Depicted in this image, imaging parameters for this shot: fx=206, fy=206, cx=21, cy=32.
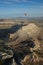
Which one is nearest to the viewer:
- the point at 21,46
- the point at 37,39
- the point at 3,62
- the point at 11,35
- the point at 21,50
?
the point at 3,62

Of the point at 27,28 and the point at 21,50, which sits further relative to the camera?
the point at 27,28

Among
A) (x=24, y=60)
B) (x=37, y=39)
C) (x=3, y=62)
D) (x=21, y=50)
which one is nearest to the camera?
(x=3, y=62)

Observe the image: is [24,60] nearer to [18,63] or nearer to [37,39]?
[18,63]

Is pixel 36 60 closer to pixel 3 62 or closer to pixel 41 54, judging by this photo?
pixel 41 54

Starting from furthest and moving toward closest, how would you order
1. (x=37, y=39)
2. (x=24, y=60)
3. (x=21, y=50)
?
(x=37, y=39)
(x=21, y=50)
(x=24, y=60)

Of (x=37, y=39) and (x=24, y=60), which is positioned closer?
(x=24, y=60)

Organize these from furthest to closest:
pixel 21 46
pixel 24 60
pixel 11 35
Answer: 1. pixel 11 35
2. pixel 21 46
3. pixel 24 60

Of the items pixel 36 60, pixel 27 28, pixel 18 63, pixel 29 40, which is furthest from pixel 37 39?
pixel 18 63

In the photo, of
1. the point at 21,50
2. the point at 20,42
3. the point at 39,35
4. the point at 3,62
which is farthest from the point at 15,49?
the point at 39,35

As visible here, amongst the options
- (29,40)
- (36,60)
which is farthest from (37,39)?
(36,60)
